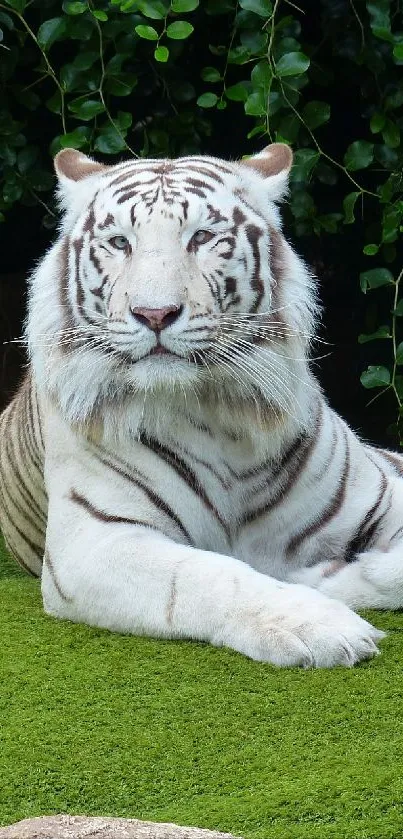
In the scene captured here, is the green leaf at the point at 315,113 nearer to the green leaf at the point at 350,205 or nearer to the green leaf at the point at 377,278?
the green leaf at the point at 350,205

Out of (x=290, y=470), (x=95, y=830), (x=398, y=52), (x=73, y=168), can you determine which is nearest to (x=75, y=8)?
(x=73, y=168)

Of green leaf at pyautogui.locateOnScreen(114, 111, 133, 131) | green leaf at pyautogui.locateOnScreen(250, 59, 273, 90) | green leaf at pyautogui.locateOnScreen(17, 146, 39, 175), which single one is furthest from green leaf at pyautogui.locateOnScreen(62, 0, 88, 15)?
green leaf at pyautogui.locateOnScreen(17, 146, 39, 175)

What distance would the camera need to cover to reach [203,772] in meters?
2.27

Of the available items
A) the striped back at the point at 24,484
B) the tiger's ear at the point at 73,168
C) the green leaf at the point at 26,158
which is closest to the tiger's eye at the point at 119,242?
the tiger's ear at the point at 73,168

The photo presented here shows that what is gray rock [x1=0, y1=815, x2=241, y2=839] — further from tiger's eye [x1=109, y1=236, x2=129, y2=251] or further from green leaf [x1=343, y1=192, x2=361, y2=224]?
green leaf [x1=343, y1=192, x2=361, y2=224]

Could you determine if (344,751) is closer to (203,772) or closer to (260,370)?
(203,772)

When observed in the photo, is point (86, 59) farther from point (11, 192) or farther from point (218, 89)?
point (218, 89)

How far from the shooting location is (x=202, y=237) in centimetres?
320

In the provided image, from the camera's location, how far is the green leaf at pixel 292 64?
13.8 ft

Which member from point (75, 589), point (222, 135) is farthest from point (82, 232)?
point (222, 135)

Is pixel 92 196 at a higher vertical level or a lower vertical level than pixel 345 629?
higher

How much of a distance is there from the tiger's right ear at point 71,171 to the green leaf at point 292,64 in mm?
940

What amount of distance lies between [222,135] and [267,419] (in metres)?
2.40

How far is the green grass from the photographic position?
210 centimetres
